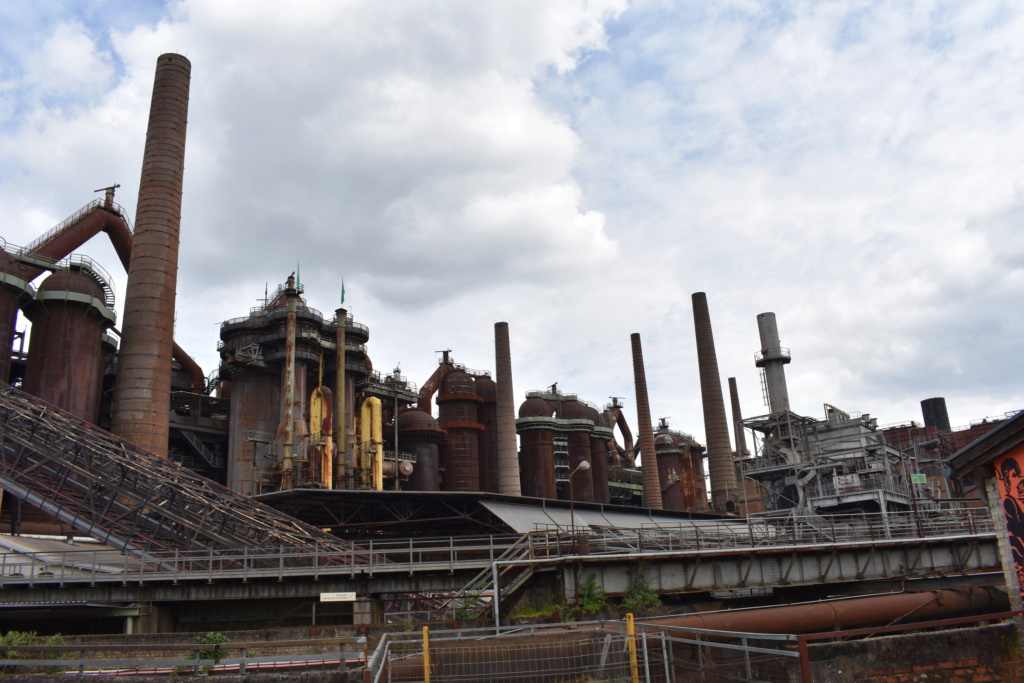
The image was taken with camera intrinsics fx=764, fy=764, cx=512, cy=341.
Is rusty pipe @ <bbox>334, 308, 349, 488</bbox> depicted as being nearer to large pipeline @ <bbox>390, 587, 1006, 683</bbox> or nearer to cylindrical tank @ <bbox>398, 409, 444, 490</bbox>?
cylindrical tank @ <bbox>398, 409, 444, 490</bbox>

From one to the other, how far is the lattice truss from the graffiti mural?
85.2ft

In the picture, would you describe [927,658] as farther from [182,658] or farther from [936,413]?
[936,413]

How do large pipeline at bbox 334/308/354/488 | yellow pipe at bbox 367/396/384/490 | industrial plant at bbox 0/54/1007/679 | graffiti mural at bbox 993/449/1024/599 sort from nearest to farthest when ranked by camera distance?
graffiti mural at bbox 993/449/1024/599 → industrial plant at bbox 0/54/1007/679 → large pipeline at bbox 334/308/354/488 → yellow pipe at bbox 367/396/384/490

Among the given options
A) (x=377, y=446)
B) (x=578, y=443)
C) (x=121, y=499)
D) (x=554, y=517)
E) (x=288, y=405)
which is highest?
(x=578, y=443)

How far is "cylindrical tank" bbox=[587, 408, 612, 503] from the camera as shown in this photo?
81000 mm

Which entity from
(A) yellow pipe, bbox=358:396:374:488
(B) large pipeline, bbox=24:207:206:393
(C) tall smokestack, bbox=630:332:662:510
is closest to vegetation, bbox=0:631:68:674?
(B) large pipeline, bbox=24:207:206:393

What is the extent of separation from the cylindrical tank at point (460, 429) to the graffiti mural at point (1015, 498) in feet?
189

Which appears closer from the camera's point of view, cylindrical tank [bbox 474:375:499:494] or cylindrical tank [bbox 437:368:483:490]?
cylindrical tank [bbox 437:368:483:490]

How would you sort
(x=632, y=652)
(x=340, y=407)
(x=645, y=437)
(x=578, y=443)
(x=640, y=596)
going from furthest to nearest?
(x=578, y=443), (x=645, y=437), (x=340, y=407), (x=640, y=596), (x=632, y=652)

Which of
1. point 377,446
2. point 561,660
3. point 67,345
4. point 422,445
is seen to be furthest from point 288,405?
point 561,660

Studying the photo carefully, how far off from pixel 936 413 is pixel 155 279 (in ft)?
334

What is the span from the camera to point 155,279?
154 ft

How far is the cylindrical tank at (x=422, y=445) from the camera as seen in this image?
65688 mm

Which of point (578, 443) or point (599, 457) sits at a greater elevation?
point (578, 443)
